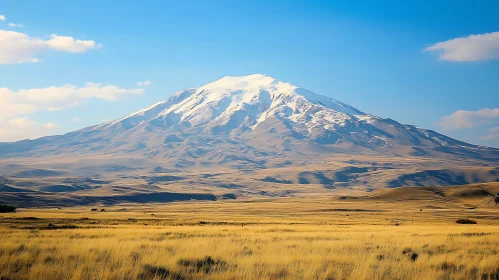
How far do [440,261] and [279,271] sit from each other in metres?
6.39

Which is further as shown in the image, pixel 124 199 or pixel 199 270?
pixel 124 199

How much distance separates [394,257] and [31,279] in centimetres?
1279

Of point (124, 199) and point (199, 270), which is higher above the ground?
point (199, 270)

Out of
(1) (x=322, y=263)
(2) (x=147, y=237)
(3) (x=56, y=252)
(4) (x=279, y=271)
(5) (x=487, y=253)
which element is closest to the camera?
(4) (x=279, y=271)

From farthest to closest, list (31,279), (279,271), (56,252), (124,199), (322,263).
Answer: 1. (124,199)
2. (56,252)
3. (322,263)
4. (279,271)
5. (31,279)

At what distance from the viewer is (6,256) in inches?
551

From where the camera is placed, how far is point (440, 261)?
1567 centimetres

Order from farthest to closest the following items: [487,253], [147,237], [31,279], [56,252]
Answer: [147,237]
[487,253]
[56,252]
[31,279]

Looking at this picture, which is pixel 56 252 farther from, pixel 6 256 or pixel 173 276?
pixel 173 276

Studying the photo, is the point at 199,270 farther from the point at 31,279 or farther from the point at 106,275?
the point at 31,279

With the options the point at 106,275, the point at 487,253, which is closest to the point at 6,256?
the point at 106,275

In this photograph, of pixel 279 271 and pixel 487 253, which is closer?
pixel 279 271

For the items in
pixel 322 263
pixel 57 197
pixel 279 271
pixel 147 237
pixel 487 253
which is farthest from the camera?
pixel 57 197

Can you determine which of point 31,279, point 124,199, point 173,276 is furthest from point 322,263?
point 124,199
